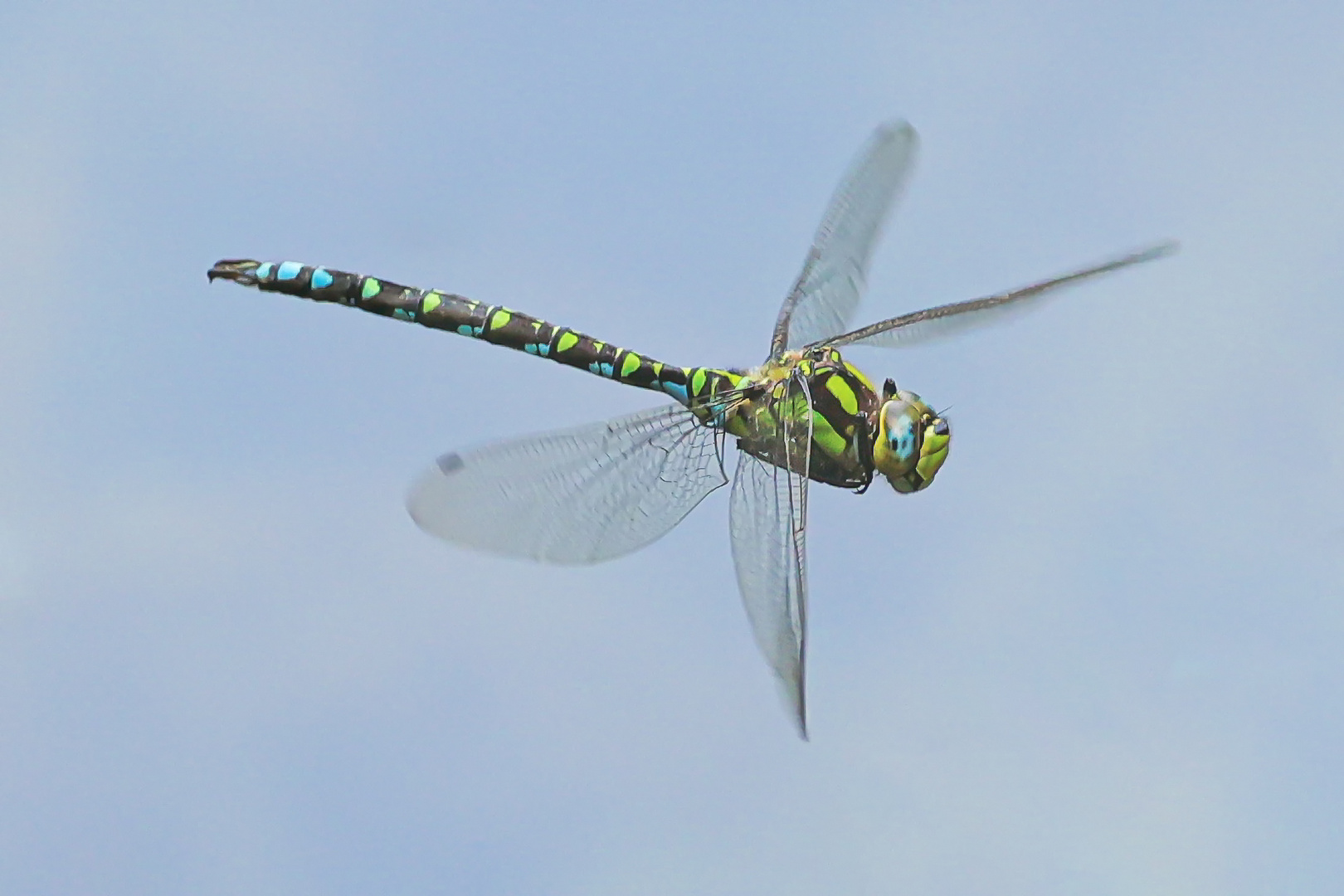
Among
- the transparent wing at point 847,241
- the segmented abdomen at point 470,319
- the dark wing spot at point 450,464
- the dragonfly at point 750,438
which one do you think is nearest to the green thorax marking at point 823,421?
the dragonfly at point 750,438

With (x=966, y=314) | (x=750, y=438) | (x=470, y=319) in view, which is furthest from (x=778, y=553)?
(x=470, y=319)

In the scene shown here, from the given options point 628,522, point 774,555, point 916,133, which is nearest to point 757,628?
point 774,555

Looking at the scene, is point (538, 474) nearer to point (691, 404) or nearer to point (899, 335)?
point (691, 404)

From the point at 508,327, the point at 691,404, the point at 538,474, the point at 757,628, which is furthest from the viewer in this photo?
the point at 508,327

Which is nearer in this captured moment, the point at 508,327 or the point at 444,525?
the point at 444,525

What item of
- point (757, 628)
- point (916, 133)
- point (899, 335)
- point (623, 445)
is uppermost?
point (916, 133)

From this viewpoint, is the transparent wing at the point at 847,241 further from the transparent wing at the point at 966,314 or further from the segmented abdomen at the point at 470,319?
the segmented abdomen at the point at 470,319

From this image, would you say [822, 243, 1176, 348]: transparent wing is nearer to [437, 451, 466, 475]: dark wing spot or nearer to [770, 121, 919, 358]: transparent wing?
[770, 121, 919, 358]: transparent wing
